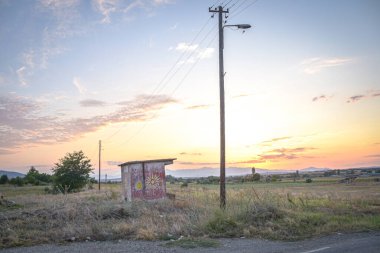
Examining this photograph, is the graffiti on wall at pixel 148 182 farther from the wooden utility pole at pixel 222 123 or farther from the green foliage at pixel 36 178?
the green foliage at pixel 36 178

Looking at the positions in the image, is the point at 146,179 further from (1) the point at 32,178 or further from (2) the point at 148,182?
(1) the point at 32,178

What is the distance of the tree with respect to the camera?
51938 millimetres

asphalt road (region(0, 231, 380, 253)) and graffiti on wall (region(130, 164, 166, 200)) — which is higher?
graffiti on wall (region(130, 164, 166, 200))

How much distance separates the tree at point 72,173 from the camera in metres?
51.9

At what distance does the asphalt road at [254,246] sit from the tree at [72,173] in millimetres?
43490

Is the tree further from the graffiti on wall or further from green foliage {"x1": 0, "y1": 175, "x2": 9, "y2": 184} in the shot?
green foliage {"x1": 0, "y1": 175, "x2": 9, "y2": 184}

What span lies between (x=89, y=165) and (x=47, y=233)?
42393 mm

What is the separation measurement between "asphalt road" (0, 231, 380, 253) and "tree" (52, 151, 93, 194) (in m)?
43.5

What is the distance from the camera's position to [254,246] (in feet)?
33.1

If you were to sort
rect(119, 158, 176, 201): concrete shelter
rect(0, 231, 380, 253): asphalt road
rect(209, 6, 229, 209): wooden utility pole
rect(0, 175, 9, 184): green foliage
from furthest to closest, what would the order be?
rect(0, 175, 9, 184): green foliage < rect(119, 158, 176, 201): concrete shelter < rect(209, 6, 229, 209): wooden utility pole < rect(0, 231, 380, 253): asphalt road

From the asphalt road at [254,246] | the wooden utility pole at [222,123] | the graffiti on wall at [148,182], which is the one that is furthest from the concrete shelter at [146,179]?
the asphalt road at [254,246]

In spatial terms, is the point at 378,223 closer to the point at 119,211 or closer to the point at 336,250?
the point at 336,250

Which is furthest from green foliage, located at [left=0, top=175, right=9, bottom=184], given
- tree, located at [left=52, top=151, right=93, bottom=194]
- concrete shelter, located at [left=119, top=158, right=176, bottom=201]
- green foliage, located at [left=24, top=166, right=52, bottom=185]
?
concrete shelter, located at [left=119, top=158, right=176, bottom=201]

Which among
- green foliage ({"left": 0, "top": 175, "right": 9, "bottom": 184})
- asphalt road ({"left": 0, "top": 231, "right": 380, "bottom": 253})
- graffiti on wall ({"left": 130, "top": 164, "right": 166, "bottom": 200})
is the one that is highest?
graffiti on wall ({"left": 130, "top": 164, "right": 166, "bottom": 200})
